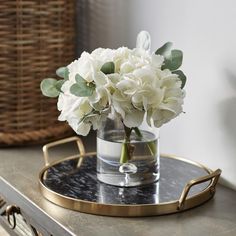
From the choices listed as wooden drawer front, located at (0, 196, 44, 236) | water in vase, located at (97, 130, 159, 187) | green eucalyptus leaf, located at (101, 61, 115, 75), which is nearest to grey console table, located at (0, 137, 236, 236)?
wooden drawer front, located at (0, 196, 44, 236)

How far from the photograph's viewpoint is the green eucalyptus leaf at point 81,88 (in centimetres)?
97

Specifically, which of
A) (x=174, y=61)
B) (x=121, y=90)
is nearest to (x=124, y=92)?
(x=121, y=90)

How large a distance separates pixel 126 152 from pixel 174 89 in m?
0.15

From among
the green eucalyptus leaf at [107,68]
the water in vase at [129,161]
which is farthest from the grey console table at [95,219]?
the green eucalyptus leaf at [107,68]

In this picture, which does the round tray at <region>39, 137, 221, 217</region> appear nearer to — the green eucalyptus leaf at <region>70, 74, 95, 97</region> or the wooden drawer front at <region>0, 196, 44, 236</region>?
the wooden drawer front at <region>0, 196, 44, 236</region>

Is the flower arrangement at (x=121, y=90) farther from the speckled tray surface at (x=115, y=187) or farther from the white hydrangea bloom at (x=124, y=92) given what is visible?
the speckled tray surface at (x=115, y=187)

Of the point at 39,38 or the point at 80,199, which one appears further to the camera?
the point at 39,38

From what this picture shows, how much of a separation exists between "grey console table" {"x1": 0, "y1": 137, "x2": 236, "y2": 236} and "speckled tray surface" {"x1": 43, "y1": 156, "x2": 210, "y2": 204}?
0.04 metres

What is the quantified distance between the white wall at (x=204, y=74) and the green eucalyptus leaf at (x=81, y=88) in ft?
0.84

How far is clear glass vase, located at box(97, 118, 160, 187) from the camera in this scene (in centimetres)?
105

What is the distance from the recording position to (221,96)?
3.60 feet

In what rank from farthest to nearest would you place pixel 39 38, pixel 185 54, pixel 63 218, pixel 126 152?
1. pixel 39 38
2. pixel 185 54
3. pixel 126 152
4. pixel 63 218

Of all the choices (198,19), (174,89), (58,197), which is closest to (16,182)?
(58,197)

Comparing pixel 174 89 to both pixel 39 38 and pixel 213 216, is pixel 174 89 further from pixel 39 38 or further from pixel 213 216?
Answer: pixel 39 38
